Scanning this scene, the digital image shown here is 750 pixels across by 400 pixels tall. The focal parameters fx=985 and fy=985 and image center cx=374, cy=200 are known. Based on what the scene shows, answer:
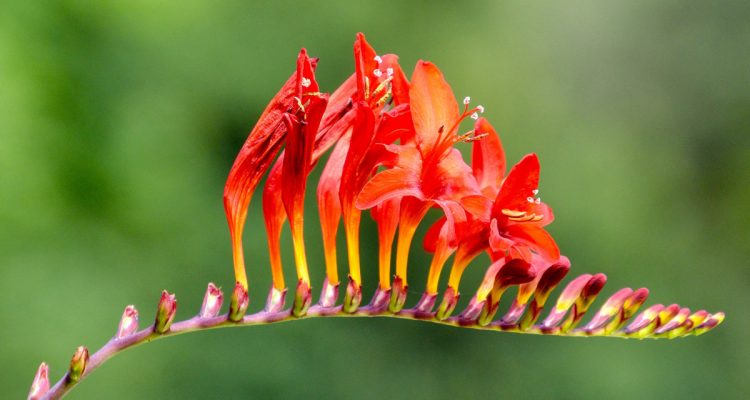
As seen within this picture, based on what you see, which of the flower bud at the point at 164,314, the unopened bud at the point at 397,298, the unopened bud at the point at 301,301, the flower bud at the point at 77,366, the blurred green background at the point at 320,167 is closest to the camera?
the flower bud at the point at 77,366

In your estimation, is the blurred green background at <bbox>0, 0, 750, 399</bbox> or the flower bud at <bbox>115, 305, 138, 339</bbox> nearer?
the flower bud at <bbox>115, 305, 138, 339</bbox>

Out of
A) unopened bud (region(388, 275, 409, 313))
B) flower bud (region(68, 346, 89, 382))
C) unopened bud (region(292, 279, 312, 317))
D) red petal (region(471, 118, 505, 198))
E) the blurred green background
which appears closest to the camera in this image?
flower bud (region(68, 346, 89, 382))

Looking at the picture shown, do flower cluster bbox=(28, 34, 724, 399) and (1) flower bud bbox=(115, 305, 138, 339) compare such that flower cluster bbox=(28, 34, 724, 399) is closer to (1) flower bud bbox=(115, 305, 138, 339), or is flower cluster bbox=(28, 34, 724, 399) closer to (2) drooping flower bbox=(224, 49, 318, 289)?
(2) drooping flower bbox=(224, 49, 318, 289)

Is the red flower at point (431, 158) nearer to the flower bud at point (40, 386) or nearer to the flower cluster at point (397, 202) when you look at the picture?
the flower cluster at point (397, 202)

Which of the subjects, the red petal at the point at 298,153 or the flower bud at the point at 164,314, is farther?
the red petal at the point at 298,153

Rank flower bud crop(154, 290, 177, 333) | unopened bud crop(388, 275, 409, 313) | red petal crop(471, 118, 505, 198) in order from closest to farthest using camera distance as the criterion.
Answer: flower bud crop(154, 290, 177, 333) < unopened bud crop(388, 275, 409, 313) < red petal crop(471, 118, 505, 198)

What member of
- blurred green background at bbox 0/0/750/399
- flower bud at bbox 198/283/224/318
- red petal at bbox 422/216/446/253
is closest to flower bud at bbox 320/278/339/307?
flower bud at bbox 198/283/224/318

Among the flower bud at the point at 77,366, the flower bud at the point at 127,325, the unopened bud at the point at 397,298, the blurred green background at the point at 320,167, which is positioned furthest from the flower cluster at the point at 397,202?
the blurred green background at the point at 320,167
